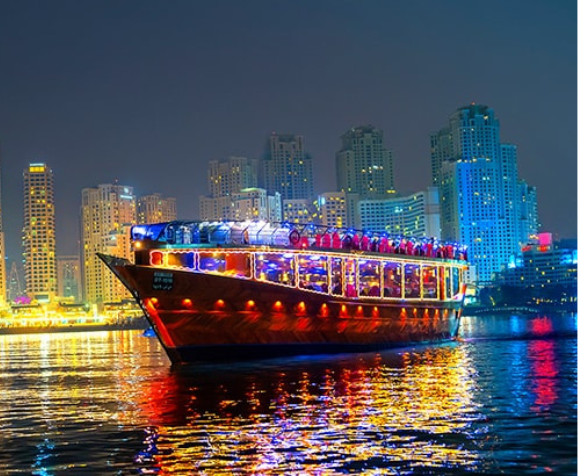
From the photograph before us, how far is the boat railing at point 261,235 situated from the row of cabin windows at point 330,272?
902mm

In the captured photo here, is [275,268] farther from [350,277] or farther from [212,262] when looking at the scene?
[350,277]

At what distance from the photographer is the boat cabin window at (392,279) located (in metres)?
68.9

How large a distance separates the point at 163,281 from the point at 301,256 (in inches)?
418

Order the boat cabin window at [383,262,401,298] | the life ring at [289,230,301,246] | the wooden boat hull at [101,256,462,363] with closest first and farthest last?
the wooden boat hull at [101,256,462,363] < the life ring at [289,230,301,246] < the boat cabin window at [383,262,401,298]

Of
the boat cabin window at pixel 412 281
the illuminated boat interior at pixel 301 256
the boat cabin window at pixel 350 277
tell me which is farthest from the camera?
the boat cabin window at pixel 412 281

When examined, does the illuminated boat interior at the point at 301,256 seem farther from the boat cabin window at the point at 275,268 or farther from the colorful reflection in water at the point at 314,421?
the colorful reflection in water at the point at 314,421

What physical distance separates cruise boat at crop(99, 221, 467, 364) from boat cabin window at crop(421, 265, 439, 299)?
13.0ft

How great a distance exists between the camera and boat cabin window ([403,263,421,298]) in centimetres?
7194

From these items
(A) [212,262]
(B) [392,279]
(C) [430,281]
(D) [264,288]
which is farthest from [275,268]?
(C) [430,281]

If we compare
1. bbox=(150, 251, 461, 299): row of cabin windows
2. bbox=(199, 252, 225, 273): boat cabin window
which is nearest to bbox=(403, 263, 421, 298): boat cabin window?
bbox=(150, 251, 461, 299): row of cabin windows

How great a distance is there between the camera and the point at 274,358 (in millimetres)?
57062

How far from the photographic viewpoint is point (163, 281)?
175ft

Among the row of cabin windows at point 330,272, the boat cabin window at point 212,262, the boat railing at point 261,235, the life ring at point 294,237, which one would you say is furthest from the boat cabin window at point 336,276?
the boat cabin window at point 212,262

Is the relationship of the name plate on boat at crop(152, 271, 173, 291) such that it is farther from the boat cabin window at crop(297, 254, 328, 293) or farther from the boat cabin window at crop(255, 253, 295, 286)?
the boat cabin window at crop(297, 254, 328, 293)
